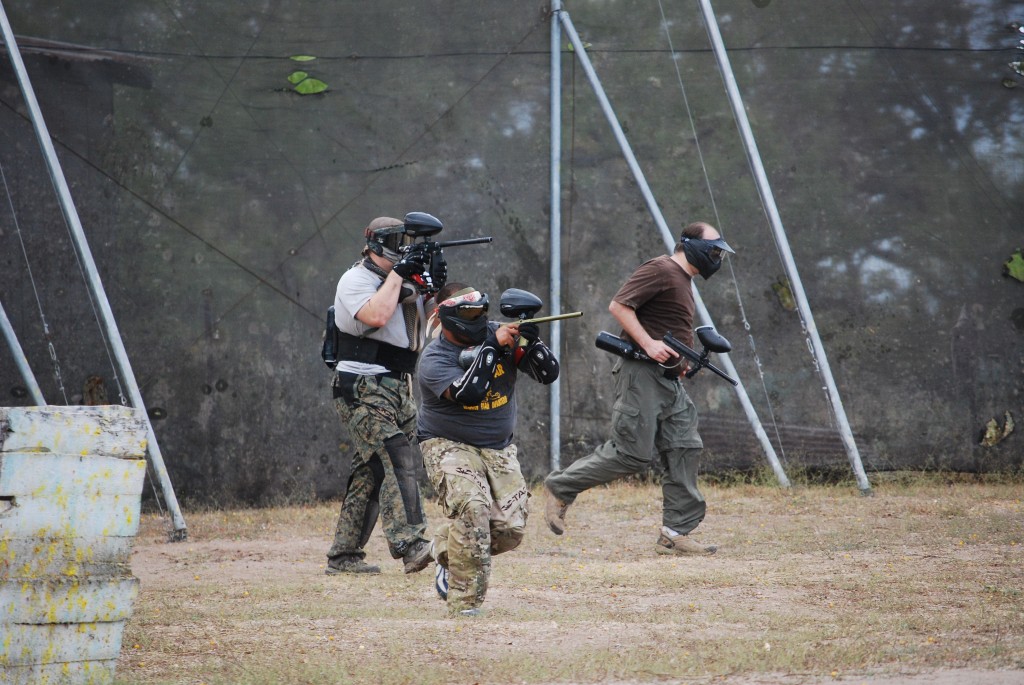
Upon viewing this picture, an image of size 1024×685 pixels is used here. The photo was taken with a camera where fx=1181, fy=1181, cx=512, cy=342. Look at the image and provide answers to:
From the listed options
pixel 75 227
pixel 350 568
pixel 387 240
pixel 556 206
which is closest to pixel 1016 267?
pixel 556 206

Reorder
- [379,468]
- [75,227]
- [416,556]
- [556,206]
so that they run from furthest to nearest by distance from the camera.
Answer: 1. [556,206]
2. [75,227]
3. [379,468]
4. [416,556]

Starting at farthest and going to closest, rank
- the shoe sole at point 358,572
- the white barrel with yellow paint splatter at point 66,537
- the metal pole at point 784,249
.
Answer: the metal pole at point 784,249 → the shoe sole at point 358,572 → the white barrel with yellow paint splatter at point 66,537

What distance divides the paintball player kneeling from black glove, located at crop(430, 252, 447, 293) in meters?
0.71

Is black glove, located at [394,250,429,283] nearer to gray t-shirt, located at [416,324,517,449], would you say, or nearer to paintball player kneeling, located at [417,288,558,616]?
paintball player kneeling, located at [417,288,558,616]

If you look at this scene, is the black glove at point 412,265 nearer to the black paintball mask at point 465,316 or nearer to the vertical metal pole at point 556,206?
the black paintball mask at point 465,316

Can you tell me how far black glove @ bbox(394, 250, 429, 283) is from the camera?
5.58 meters

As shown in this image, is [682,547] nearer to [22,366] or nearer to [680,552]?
[680,552]

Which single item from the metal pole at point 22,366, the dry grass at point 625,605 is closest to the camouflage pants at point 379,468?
the dry grass at point 625,605

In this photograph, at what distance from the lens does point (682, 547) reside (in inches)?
246

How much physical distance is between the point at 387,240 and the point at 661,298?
1538 mm

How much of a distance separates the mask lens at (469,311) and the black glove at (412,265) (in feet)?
2.50

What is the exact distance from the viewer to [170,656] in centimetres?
414

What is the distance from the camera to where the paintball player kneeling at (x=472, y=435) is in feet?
15.2

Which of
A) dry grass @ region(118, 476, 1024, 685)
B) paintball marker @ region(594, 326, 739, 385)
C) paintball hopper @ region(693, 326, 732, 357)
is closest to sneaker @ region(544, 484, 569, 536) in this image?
dry grass @ region(118, 476, 1024, 685)
